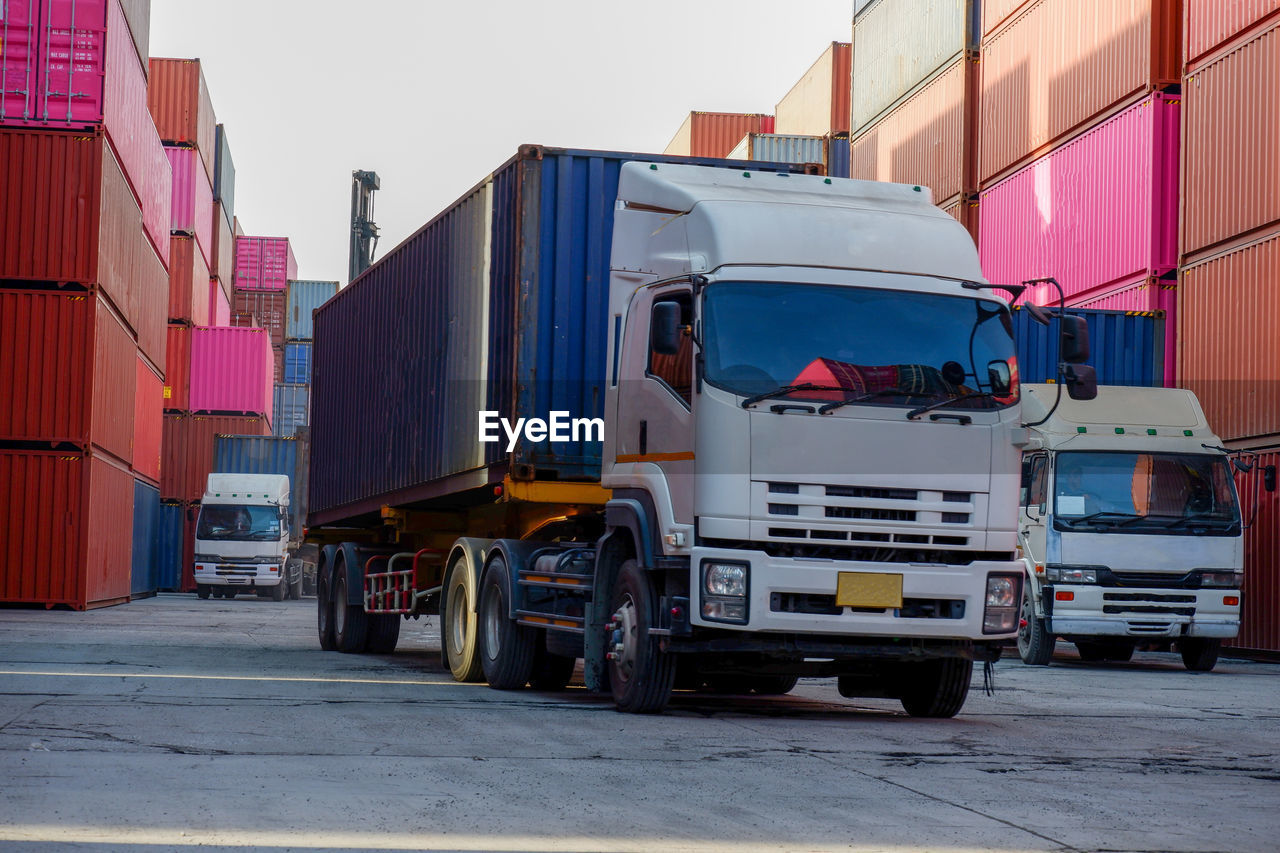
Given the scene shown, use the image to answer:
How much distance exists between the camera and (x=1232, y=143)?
21688mm

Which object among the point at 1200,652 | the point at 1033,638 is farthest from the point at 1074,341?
the point at 1200,652

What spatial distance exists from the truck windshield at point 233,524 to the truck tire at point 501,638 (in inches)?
1144

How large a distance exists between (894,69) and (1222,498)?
1915 centimetres

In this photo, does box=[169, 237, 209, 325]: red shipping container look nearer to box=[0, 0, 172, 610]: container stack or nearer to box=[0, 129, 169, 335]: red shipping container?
box=[0, 0, 172, 610]: container stack

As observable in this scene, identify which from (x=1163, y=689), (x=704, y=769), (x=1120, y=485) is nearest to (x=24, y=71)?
(x=1120, y=485)

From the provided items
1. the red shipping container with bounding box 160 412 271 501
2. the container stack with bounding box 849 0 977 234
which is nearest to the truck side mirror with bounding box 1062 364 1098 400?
the container stack with bounding box 849 0 977 234

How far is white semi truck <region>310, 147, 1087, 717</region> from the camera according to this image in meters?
9.19

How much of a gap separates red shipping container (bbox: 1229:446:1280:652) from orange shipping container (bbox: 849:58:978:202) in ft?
37.1

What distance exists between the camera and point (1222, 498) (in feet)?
53.2

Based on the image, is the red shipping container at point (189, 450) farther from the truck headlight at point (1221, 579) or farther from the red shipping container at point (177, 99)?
the truck headlight at point (1221, 579)

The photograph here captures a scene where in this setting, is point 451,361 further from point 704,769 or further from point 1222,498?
point 1222,498

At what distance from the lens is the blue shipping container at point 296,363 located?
67.8m

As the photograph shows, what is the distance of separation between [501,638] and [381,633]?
532cm

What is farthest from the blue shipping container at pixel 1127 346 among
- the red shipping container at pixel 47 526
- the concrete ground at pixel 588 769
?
the red shipping container at pixel 47 526
